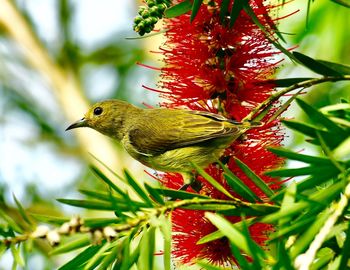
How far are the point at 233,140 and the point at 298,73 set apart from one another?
1519 millimetres

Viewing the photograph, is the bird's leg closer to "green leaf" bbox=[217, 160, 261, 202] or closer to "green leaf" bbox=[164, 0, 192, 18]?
"green leaf" bbox=[164, 0, 192, 18]

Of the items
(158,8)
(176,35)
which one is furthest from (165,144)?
(158,8)

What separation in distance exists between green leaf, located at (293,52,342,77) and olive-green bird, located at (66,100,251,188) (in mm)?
553

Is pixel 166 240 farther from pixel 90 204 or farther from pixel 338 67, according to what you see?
pixel 338 67

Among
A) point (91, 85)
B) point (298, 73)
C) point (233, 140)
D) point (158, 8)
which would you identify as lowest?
point (91, 85)

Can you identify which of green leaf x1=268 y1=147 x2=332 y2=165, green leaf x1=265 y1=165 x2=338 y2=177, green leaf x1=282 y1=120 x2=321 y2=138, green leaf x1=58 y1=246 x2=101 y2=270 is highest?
green leaf x1=282 y1=120 x2=321 y2=138

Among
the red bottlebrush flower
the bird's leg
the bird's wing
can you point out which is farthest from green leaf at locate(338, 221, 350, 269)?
the bird's wing

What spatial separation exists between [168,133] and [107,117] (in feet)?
1.55

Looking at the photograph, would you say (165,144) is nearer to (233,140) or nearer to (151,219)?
(233,140)

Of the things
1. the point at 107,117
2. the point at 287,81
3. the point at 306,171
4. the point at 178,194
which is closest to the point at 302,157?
the point at 306,171

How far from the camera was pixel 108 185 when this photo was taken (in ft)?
3.56

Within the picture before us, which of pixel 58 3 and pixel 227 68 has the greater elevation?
pixel 227 68

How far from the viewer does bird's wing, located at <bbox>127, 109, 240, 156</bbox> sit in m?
2.16

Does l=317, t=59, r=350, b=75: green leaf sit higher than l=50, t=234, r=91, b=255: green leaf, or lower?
higher
